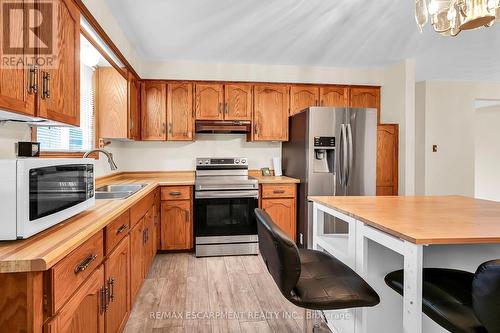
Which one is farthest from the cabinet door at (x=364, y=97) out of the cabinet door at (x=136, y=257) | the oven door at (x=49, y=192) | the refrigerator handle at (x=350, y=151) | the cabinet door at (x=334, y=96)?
the oven door at (x=49, y=192)

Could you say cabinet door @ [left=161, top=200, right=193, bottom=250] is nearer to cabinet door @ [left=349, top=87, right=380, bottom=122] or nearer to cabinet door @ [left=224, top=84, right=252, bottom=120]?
cabinet door @ [left=224, top=84, right=252, bottom=120]

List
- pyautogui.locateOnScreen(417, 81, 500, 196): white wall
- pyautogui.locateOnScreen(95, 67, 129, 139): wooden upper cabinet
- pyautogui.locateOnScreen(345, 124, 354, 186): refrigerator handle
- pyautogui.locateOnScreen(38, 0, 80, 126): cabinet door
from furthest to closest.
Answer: pyautogui.locateOnScreen(417, 81, 500, 196): white wall < pyautogui.locateOnScreen(345, 124, 354, 186): refrigerator handle < pyautogui.locateOnScreen(95, 67, 129, 139): wooden upper cabinet < pyautogui.locateOnScreen(38, 0, 80, 126): cabinet door

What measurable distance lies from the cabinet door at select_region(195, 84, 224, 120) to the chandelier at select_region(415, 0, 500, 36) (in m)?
2.47

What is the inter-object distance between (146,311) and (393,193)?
326 centimetres

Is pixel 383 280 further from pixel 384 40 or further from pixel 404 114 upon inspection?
pixel 404 114

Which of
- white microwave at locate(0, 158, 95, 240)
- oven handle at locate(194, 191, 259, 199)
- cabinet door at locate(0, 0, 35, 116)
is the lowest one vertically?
oven handle at locate(194, 191, 259, 199)

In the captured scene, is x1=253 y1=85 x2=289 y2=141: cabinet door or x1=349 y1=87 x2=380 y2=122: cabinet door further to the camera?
x1=349 y1=87 x2=380 y2=122: cabinet door

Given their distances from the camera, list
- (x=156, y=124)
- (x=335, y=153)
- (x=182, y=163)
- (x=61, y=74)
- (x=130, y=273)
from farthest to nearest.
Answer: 1. (x=182, y=163)
2. (x=156, y=124)
3. (x=335, y=153)
4. (x=130, y=273)
5. (x=61, y=74)

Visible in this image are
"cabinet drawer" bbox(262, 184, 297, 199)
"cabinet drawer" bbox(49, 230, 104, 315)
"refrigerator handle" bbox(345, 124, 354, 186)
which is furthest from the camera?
"cabinet drawer" bbox(262, 184, 297, 199)

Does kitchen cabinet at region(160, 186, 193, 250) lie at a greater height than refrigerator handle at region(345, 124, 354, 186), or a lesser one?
lesser

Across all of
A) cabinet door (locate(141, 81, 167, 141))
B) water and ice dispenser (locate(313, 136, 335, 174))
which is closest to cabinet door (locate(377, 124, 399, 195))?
water and ice dispenser (locate(313, 136, 335, 174))

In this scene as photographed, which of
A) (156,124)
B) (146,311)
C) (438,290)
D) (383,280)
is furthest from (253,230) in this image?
(438,290)

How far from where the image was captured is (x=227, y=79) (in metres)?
3.90

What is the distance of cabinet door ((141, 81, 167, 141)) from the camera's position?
147 inches
